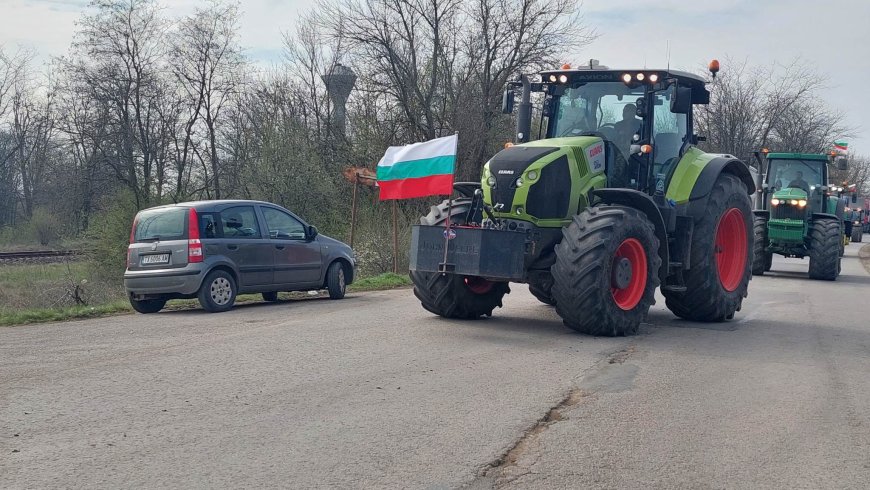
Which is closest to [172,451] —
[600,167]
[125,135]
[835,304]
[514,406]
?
[514,406]

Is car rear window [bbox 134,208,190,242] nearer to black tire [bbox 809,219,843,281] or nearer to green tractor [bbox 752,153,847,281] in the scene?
green tractor [bbox 752,153,847,281]

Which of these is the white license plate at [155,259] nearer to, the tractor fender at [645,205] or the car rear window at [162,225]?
the car rear window at [162,225]

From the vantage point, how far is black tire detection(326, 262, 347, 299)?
14.9 m

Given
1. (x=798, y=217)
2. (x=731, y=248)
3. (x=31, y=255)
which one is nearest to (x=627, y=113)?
(x=731, y=248)

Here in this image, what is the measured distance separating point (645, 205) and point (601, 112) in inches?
56.7

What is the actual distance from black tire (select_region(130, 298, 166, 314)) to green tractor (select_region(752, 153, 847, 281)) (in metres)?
14.4

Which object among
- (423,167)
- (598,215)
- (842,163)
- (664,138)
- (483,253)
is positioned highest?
(842,163)

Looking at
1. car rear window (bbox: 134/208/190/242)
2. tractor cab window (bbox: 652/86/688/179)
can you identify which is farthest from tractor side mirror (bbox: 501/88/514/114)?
car rear window (bbox: 134/208/190/242)

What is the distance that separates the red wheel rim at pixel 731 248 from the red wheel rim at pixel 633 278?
110 inches

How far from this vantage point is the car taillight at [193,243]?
42.0 ft

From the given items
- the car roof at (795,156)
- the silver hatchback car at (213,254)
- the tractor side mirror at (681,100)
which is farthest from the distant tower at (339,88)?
the tractor side mirror at (681,100)

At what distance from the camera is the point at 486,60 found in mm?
31922

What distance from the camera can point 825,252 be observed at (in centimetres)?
2120

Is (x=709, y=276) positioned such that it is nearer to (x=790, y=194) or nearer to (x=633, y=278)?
(x=633, y=278)
